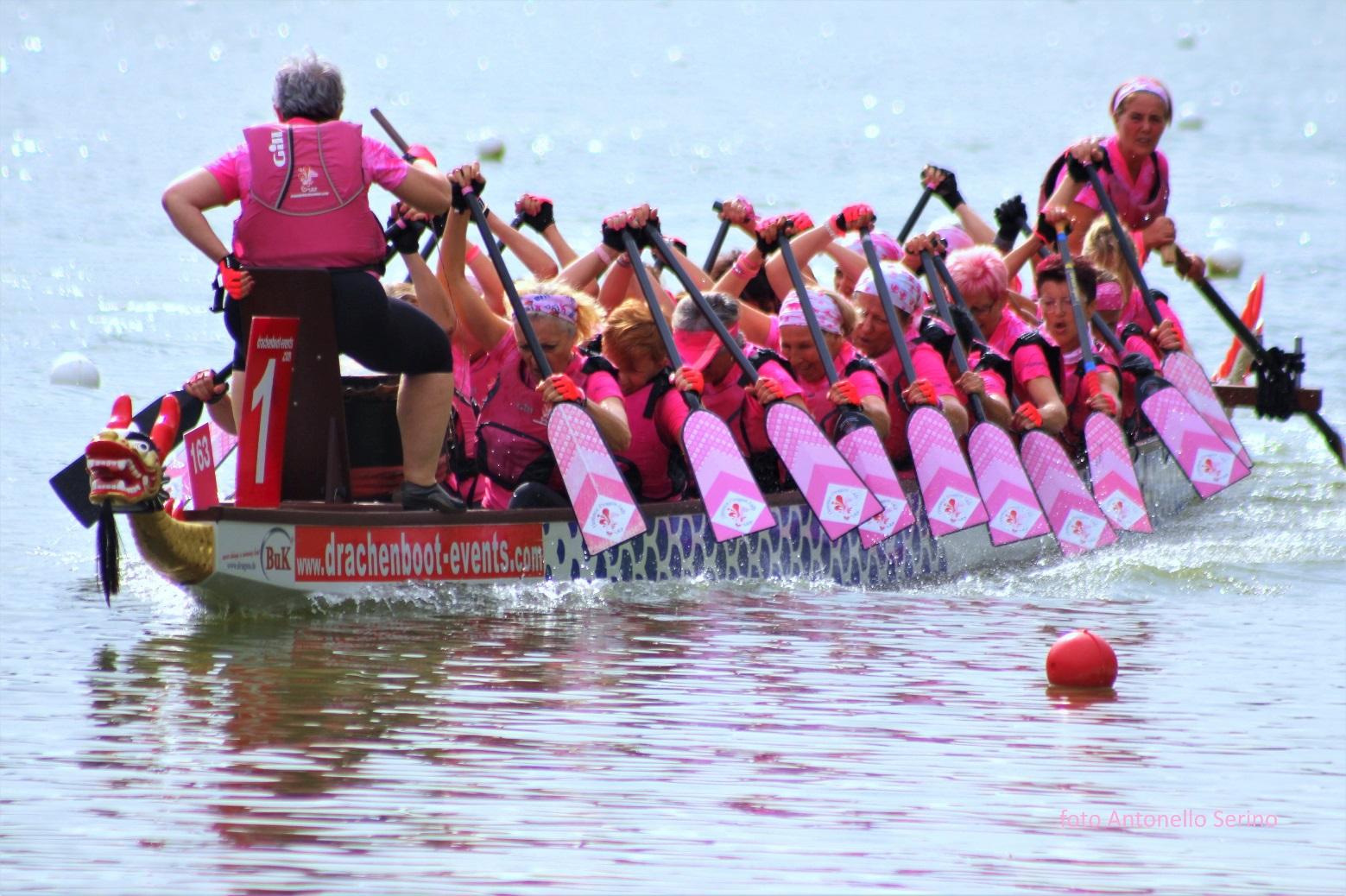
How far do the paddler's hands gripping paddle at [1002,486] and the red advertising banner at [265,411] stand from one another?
3.33 metres

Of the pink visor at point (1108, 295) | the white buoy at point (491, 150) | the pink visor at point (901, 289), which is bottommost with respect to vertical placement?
the pink visor at point (901, 289)

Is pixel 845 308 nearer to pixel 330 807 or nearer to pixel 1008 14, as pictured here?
pixel 330 807

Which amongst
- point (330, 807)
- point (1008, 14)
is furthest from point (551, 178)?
point (1008, 14)

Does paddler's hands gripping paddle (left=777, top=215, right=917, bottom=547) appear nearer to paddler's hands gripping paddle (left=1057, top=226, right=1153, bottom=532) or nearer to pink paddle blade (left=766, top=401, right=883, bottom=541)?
pink paddle blade (left=766, top=401, right=883, bottom=541)

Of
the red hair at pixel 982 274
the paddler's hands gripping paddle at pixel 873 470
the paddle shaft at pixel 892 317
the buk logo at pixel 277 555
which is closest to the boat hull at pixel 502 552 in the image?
the buk logo at pixel 277 555

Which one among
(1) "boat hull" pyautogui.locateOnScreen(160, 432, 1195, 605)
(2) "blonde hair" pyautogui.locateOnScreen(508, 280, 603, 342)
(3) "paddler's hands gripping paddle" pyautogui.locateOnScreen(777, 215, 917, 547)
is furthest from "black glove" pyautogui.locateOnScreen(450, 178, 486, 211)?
(3) "paddler's hands gripping paddle" pyautogui.locateOnScreen(777, 215, 917, 547)

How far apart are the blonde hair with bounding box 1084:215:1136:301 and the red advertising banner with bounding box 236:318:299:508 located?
5.62m

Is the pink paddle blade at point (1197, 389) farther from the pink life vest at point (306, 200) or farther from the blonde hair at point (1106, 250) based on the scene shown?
the pink life vest at point (306, 200)

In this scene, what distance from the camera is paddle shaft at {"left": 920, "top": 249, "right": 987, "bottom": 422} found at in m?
9.80

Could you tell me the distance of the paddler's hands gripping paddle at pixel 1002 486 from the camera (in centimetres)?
948

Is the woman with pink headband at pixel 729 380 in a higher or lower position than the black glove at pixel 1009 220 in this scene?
lower

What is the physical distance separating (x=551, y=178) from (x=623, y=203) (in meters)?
2.41

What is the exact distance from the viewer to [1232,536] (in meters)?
10.9

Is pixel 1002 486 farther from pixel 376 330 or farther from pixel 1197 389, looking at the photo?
pixel 376 330
